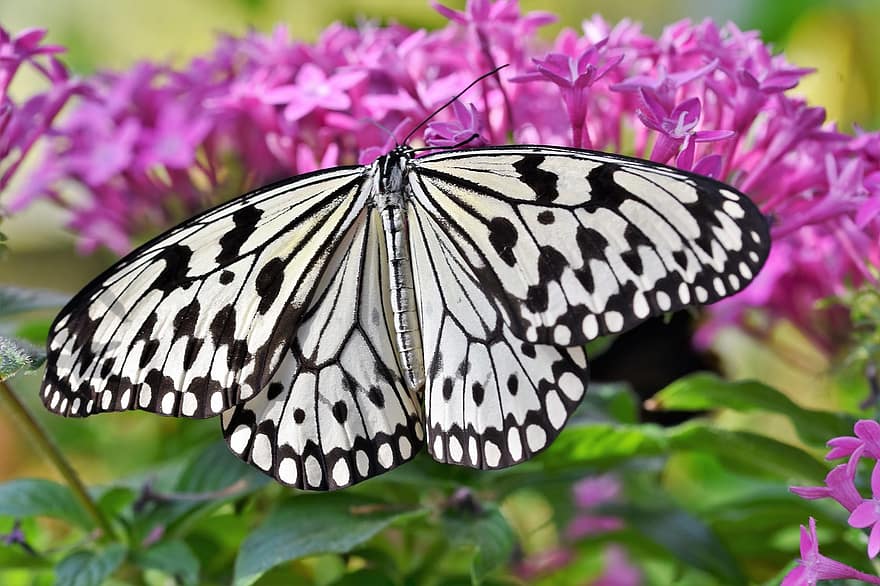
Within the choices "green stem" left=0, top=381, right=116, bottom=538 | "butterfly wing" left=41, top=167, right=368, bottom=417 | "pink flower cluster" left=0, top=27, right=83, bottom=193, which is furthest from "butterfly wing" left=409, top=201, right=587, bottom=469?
"pink flower cluster" left=0, top=27, right=83, bottom=193

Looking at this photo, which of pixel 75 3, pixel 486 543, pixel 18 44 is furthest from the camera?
pixel 75 3

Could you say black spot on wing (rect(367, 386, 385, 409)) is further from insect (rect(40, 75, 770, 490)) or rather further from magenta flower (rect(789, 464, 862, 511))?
magenta flower (rect(789, 464, 862, 511))

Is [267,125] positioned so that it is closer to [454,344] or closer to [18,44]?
[18,44]

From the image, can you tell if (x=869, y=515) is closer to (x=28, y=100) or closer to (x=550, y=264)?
(x=550, y=264)

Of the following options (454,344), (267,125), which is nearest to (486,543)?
(454,344)

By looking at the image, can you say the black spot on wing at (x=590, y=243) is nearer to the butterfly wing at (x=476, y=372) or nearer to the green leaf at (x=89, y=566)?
the butterfly wing at (x=476, y=372)

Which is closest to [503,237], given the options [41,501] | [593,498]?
[41,501]
